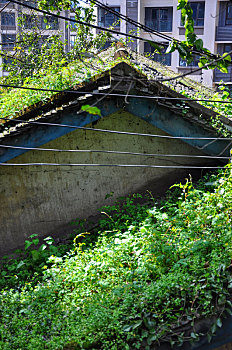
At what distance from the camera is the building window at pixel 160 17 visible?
73.8 ft

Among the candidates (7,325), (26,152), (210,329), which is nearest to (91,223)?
(26,152)

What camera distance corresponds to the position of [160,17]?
22.7 m

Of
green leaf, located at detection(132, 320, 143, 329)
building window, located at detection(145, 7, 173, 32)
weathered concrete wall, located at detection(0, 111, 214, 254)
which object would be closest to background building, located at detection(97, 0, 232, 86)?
building window, located at detection(145, 7, 173, 32)

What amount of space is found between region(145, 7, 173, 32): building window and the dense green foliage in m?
20.0

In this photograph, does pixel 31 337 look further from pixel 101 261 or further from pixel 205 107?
pixel 205 107

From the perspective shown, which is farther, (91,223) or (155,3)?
(155,3)

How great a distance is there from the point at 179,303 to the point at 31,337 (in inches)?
65.9

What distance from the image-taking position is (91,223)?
276 inches

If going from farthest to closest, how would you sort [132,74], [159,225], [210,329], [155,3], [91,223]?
[155,3], [91,223], [132,74], [159,225], [210,329]

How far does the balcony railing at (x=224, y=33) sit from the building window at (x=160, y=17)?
9.96 feet

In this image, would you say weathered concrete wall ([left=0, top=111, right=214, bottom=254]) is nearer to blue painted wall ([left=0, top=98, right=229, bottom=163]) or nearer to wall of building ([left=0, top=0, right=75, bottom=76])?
blue painted wall ([left=0, top=98, right=229, bottom=163])

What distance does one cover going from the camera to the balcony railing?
71.5 feet

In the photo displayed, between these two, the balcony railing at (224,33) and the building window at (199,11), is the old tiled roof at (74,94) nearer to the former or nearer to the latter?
the balcony railing at (224,33)

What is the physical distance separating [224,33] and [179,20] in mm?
2937
